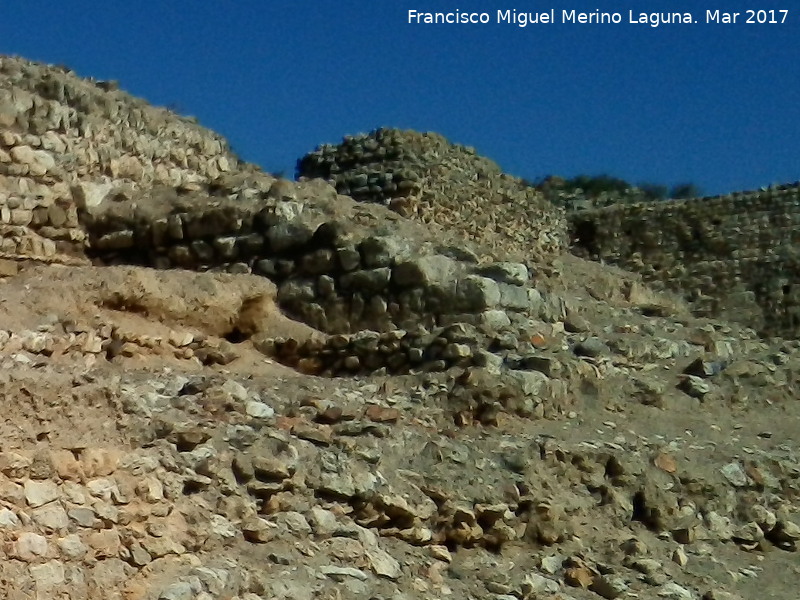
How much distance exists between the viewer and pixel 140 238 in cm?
791

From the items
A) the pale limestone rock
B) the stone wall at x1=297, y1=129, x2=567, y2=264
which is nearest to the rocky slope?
the pale limestone rock

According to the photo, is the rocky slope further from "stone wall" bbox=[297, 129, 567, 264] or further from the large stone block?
"stone wall" bbox=[297, 129, 567, 264]

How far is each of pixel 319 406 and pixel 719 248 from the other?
13.5 m

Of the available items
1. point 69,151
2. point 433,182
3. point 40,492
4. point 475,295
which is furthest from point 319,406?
point 433,182

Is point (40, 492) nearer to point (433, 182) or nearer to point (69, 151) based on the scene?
point (69, 151)

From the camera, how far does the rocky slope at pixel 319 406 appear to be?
4047mm

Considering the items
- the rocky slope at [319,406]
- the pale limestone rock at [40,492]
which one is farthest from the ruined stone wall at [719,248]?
the pale limestone rock at [40,492]

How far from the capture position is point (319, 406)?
5.71 metres

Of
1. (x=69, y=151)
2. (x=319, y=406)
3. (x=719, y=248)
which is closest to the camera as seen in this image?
(x=319, y=406)

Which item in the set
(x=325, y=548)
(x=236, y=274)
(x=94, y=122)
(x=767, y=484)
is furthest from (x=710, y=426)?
(x=94, y=122)

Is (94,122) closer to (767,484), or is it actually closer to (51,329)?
(51,329)

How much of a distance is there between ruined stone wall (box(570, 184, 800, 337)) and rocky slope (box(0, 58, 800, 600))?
7.35 metres

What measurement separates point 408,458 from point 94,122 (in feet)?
12.9

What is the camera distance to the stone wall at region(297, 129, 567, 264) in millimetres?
13547
